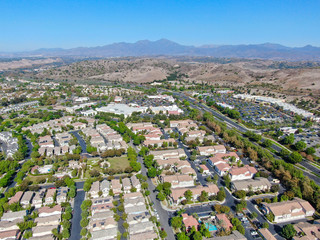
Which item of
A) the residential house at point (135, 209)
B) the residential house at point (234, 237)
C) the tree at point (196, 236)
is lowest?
the residential house at point (135, 209)

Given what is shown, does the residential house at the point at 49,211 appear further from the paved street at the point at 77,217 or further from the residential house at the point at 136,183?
the residential house at the point at 136,183

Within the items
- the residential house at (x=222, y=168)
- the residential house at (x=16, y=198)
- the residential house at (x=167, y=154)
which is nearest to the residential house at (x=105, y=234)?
the residential house at (x=16, y=198)

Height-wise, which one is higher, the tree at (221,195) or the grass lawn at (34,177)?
the tree at (221,195)

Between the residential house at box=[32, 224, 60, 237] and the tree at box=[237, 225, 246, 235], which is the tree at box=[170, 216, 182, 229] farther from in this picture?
the residential house at box=[32, 224, 60, 237]

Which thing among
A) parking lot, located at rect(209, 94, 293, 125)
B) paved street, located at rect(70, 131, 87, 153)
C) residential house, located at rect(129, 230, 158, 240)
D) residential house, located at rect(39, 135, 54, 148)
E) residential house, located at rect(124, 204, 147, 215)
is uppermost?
residential house, located at rect(129, 230, 158, 240)

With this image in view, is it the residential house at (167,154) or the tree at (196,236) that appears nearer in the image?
the tree at (196,236)

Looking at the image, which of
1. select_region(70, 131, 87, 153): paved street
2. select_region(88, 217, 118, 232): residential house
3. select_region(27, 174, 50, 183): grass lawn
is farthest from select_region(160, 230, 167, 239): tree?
select_region(70, 131, 87, 153): paved street

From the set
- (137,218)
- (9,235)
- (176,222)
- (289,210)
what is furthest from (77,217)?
(289,210)
